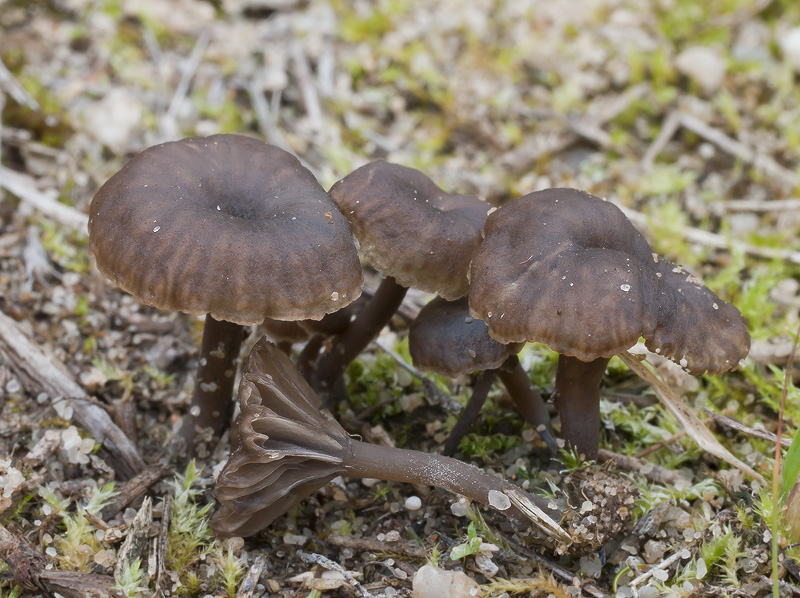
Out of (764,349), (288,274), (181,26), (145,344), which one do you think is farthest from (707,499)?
(181,26)

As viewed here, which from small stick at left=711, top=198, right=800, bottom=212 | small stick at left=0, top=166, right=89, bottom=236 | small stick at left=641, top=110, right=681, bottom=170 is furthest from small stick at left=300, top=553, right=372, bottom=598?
small stick at left=641, top=110, right=681, bottom=170

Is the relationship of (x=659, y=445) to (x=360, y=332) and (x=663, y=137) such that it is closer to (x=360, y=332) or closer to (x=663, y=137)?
(x=360, y=332)

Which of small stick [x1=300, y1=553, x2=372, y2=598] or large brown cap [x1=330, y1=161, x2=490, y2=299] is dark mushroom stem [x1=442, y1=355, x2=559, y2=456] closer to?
large brown cap [x1=330, y1=161, x2=490, y2=299]

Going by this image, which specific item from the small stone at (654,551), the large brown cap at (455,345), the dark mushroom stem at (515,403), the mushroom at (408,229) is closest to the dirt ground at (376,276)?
the small stone at (654,551)

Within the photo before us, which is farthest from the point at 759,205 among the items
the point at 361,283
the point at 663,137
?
the point at 361,283

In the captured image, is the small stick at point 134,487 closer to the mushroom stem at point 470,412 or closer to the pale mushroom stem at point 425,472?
the pale mushroom stem at point 425,472
